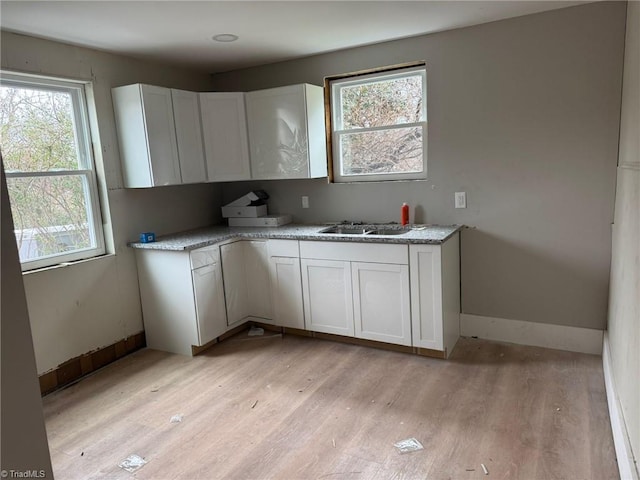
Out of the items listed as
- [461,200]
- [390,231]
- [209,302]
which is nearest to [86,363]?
[209,302]

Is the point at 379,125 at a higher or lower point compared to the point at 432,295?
higher

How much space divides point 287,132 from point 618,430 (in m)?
2.92

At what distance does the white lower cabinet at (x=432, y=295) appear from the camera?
118 inches

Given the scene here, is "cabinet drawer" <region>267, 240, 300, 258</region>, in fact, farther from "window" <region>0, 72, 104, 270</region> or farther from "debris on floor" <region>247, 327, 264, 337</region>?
"window" <region>0, 72, 104, 270</region>

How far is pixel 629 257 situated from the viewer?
80.5 inches

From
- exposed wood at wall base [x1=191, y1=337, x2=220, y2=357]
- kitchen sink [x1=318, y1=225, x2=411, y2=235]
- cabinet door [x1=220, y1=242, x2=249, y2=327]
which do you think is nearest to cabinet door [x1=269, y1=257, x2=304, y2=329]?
cabinet door [x1=220, y1=242, x2=249, y2=327]

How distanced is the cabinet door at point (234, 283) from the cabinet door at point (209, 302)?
65 millimetres

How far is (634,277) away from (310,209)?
2.60 meters

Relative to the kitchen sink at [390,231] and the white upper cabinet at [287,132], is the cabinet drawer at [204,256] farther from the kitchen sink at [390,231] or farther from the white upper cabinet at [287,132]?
the kitchen sink at [390,231]

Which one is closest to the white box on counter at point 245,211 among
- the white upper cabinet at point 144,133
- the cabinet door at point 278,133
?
the cabinet door at point 278,133

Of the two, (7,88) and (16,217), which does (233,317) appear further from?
(7,88)

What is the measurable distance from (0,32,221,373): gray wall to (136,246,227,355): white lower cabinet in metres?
0.14

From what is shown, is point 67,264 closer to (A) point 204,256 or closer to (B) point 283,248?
(A) point 204,256

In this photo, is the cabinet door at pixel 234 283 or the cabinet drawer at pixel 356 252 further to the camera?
the cabinet door at pixel 234 283
